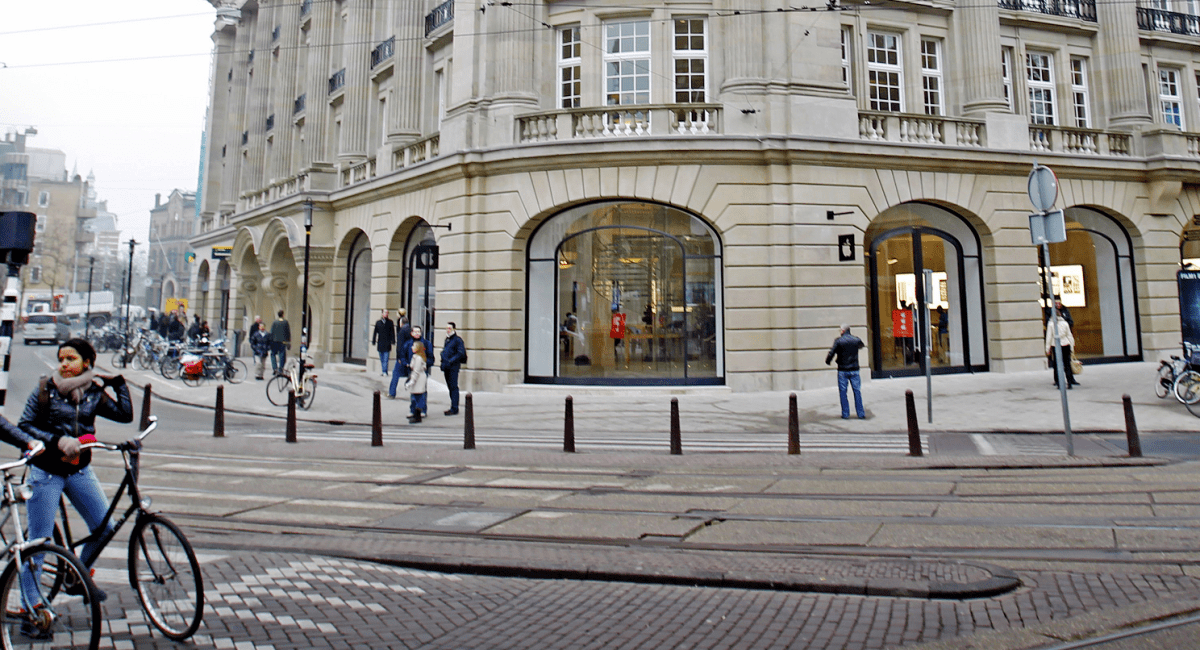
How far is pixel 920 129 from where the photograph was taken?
61.7ft

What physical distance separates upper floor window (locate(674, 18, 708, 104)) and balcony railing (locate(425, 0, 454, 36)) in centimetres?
727

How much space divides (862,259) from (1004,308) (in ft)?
14.9

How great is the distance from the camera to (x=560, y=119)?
1780 centimetres

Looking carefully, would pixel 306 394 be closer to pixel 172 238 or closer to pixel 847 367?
pixel 847 367

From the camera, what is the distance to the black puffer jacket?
3.91m

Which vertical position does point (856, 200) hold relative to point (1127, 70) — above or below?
below

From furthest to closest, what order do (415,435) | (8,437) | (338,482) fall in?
(415,435) < (338,482) < (8,437)

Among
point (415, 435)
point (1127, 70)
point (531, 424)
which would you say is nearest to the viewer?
point (415, 435)

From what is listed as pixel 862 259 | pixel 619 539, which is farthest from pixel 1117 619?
pixel 862 259

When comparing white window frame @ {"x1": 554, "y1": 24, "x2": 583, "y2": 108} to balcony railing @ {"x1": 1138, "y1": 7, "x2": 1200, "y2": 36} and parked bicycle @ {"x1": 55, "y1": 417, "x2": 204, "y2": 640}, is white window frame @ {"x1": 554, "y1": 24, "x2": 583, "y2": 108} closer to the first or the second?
parked bicycle @ {"x1": 55, "y1": 417, "x2": 204, "y2": 640}

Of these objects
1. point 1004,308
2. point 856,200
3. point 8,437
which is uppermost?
point 856,200

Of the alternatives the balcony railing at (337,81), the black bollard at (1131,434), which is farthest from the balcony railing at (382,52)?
the black bollard at (1131,434)

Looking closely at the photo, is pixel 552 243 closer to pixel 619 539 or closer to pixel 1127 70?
pixel 619 539

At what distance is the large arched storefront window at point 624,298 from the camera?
17.9 meters
